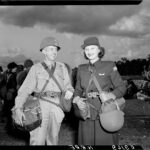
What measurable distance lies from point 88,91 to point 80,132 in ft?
1.94

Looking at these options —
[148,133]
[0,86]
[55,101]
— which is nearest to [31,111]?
[55,101]

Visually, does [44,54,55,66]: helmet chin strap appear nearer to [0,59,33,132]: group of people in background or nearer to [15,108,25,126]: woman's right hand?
[15,108,25,126]: woman's right hand

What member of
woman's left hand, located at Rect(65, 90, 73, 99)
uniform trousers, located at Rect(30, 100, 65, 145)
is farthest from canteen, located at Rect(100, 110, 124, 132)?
uniform trousers, located at Rect(30, 100, 65, 145)

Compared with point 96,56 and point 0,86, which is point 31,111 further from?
point 0,86

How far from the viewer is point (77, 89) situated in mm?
3443

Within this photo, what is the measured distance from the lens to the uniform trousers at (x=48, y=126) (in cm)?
351

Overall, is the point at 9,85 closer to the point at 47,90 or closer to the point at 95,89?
the point at 47,90

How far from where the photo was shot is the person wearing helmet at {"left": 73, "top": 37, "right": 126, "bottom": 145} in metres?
3.30

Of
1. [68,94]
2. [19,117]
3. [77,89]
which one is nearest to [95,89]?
[77,89]

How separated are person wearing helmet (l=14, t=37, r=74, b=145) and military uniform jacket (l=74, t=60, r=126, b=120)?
211mm

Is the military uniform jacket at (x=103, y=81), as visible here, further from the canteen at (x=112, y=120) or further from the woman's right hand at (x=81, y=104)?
the canteen at (x=112, y=120)

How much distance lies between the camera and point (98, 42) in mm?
3346

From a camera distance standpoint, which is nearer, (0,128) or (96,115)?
(96,115)

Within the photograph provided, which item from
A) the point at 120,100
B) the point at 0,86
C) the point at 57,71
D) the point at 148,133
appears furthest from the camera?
the point at 0,86
